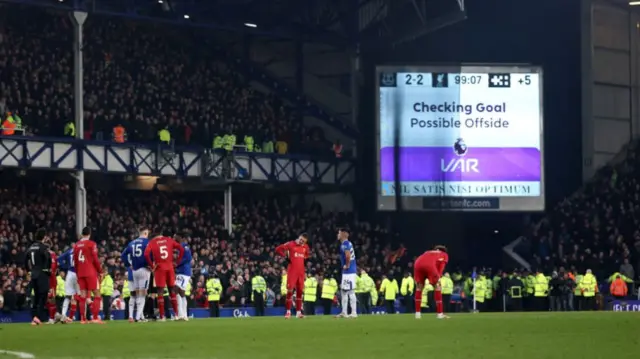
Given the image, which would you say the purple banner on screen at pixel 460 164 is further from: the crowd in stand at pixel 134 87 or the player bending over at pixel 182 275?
the player bending over at pixel 182 275

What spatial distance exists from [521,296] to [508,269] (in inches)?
259

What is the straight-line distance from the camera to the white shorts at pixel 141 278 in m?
34.8

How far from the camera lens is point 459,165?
60.8m

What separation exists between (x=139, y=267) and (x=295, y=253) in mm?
4289

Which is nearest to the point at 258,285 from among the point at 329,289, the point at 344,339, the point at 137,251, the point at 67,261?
the point at 329,289

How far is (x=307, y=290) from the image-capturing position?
5150 centimetres

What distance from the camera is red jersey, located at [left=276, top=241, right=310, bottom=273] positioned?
1459 inches

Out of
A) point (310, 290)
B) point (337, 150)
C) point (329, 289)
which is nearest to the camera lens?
point (310, 290)

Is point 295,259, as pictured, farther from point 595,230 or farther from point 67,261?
point 595,230

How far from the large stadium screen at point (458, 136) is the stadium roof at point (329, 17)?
2.75m

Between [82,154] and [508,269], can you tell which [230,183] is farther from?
[508,269]

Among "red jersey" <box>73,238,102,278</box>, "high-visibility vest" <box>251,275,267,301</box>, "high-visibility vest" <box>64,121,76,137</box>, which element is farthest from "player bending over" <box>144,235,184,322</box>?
"high-visibility vest" <box>64,121,76,137</box>

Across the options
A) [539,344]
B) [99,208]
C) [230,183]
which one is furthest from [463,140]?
[539,344]

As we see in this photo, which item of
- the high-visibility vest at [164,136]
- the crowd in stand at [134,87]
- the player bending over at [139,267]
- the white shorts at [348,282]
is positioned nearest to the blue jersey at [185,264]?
the player bending over at [139,267]
